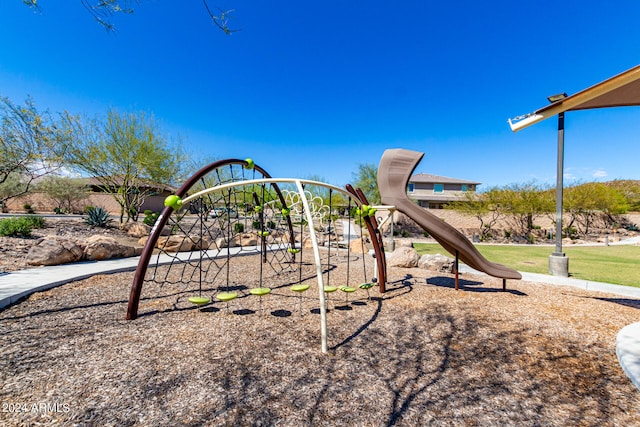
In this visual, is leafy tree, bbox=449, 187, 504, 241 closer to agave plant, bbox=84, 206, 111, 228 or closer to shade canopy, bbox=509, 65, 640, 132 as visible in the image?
shade canopy, bbox=509, 65, 640, 132

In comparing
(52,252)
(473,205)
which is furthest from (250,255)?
(473,205)

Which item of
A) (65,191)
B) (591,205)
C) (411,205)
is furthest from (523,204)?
(65,191)

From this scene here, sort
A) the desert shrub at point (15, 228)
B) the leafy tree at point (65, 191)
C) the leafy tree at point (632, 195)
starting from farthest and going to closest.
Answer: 1. the leafy tree at point (632, 195)
2. the leafy tree at point (65, 191)
3. the desert shrub at point (15, 228)

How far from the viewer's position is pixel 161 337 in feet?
10.6

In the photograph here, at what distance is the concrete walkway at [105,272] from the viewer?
288cm

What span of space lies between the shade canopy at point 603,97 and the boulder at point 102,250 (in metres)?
11.0

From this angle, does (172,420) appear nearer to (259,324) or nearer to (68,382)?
(68,382)

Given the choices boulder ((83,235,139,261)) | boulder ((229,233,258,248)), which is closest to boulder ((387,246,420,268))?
boulder ((229,233,258,248))

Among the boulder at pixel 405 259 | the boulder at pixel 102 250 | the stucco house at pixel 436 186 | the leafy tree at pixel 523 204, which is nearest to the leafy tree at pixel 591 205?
the leafy tree at pixel 523 204

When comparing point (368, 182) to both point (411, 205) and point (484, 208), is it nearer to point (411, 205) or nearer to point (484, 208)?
point (484, 208)

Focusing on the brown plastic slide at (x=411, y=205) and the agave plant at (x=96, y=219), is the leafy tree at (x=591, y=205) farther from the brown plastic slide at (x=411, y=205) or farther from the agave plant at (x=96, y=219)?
the agave plant at (x=96, y=219)

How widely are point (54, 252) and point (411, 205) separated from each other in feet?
27.7

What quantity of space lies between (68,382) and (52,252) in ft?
19.8

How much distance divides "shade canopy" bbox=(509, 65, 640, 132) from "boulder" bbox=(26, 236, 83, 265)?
1103cm
